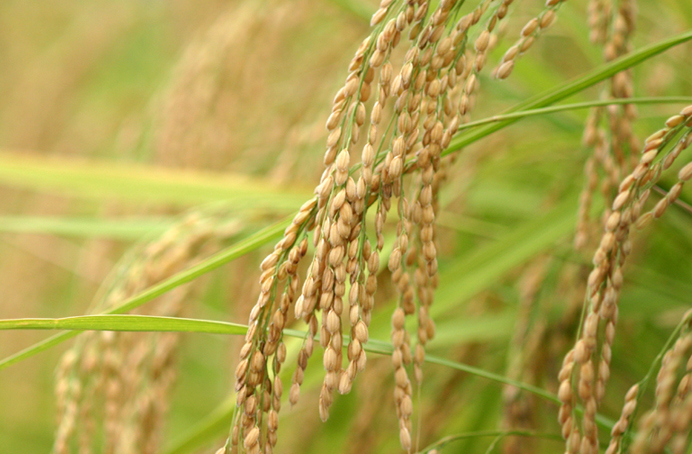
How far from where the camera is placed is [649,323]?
4.16 feet

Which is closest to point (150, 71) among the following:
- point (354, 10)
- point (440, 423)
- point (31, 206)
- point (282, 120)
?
point (31, 206)

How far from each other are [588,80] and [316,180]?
68 cm

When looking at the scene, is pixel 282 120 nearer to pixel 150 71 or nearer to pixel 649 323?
pixel 649 323

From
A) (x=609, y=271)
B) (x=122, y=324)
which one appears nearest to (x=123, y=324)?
(x=122, y=324)

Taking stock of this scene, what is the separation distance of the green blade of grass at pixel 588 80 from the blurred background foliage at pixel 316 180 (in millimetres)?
147

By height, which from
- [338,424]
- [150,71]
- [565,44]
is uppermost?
[150,71]

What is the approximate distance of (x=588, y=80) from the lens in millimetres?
593

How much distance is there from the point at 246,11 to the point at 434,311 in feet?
2.87

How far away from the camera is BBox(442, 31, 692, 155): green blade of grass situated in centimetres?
56

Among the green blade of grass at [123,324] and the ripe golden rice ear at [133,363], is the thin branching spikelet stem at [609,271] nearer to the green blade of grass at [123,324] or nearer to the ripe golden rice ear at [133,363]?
the green blade of grass at [123,324]

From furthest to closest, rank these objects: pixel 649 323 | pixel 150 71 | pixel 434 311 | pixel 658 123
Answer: pixel 150 71 < pixel 649 323 < pixel 658 123 < pixel 434 311

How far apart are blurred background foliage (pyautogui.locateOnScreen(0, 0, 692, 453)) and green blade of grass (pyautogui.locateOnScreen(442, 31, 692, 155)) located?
147mm

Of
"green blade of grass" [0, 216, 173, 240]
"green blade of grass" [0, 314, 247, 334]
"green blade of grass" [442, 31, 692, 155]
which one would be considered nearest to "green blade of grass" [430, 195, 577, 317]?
"green blade of grass" [442, 31, 692, 155]

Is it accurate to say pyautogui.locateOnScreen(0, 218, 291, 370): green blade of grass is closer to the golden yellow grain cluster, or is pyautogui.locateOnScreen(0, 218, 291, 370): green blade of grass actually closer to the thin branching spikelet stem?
the golden yellow grain cluster
